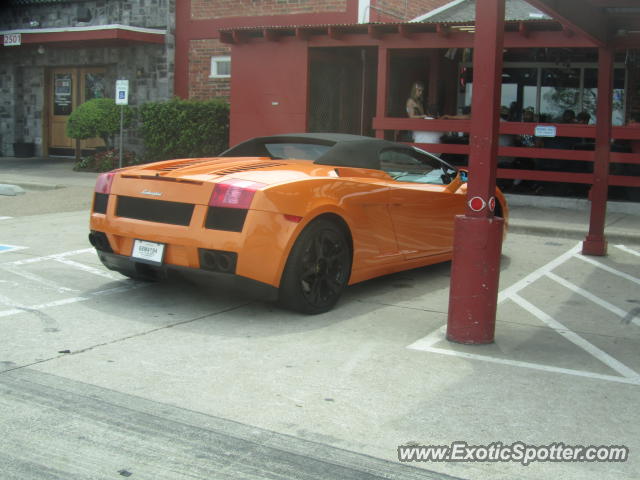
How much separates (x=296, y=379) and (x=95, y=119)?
1671cm

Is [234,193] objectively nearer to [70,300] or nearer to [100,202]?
[100,202]

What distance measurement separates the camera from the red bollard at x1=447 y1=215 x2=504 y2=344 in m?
5.33

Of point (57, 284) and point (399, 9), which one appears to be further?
point (399, 9)

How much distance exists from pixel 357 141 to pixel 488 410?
133 inches

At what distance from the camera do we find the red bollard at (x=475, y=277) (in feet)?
17.5

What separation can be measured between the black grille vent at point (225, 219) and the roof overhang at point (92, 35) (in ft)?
50.9

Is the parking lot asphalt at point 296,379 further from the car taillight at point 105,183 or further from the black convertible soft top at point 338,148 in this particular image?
the black convertible soft top at point 338,148

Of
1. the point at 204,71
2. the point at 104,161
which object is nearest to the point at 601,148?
the point at 204,71

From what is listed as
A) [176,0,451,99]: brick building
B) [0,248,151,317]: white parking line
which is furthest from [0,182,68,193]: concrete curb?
[0,248,151,317]: white parking line

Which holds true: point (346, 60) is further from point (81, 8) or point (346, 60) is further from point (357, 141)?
point (357, 141)

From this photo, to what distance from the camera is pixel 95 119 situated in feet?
65.2

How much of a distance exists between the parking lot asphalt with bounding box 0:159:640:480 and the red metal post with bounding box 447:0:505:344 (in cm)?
24

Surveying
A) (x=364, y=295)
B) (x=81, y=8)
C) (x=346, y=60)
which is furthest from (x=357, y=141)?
(x=81, y=8)

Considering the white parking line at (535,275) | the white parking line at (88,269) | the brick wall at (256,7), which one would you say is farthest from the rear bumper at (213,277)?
the brick wall at (256,7)
